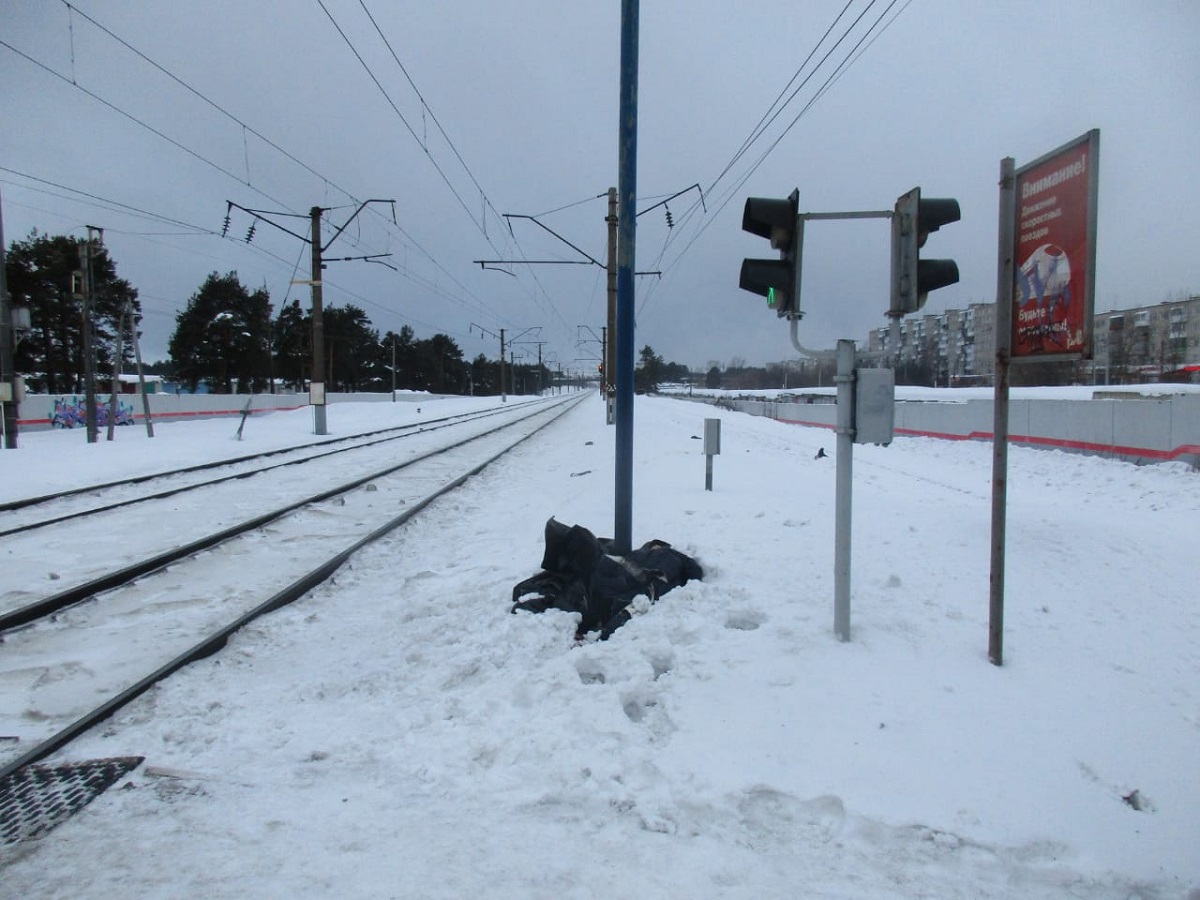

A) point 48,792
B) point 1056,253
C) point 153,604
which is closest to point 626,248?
point 1056,253

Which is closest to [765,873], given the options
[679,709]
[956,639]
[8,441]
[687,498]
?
[679,709]

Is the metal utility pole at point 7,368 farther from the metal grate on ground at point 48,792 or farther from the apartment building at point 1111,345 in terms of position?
the apartment building at point 1111,345

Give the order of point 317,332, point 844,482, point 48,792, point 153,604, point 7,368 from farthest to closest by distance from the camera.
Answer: point 317,332 < point 7,368 < point 153,604 < point 844,482 < point 48,792

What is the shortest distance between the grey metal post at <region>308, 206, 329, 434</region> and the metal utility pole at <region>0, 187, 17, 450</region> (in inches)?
326

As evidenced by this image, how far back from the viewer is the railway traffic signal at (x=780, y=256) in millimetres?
4566

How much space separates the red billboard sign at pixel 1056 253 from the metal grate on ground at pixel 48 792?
5132 mm

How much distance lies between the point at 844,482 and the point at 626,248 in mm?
2864

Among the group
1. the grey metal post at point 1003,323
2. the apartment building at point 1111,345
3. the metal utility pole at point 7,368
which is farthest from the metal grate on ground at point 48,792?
the apartment building at point 1111,345

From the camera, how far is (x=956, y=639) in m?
4.59

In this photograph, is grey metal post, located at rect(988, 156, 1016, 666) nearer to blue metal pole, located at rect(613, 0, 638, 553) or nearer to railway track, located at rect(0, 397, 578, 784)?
blue metal pole, located at rect(613, 0, 638, 553)

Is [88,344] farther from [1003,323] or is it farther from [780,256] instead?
[1003,323]

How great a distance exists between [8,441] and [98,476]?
897cm

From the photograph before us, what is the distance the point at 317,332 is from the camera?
2666 cm

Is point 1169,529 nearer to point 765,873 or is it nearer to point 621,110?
point 621,110
